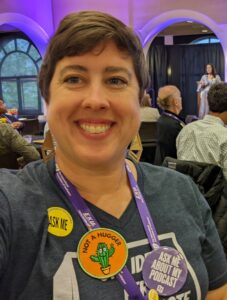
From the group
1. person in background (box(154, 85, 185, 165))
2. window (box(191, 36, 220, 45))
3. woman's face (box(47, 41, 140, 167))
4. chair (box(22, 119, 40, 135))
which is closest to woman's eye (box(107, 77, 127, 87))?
woman's face (box(47, 41, 140, 167))

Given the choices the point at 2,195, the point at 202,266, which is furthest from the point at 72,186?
the point at 202,266

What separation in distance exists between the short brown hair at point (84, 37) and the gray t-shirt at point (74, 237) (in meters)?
0.25

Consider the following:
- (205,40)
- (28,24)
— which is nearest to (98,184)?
(28,24)

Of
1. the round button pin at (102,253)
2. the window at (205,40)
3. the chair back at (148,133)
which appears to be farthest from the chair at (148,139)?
the window at (205,40)

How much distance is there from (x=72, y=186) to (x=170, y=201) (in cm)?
27

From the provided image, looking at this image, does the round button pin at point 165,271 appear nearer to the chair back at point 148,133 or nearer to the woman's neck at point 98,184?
the woman's neck at point 98,184

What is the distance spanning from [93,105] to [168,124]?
2955 millimetres

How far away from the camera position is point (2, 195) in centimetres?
79

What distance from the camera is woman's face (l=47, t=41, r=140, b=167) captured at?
0.84m

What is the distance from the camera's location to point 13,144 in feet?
11.2

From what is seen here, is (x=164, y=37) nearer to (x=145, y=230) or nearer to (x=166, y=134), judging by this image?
(x=166, y=134)

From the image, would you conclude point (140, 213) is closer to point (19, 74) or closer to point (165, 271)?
point (165, 271)

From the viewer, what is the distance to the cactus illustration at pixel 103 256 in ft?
2.66

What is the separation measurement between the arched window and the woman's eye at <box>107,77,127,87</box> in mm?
10610
